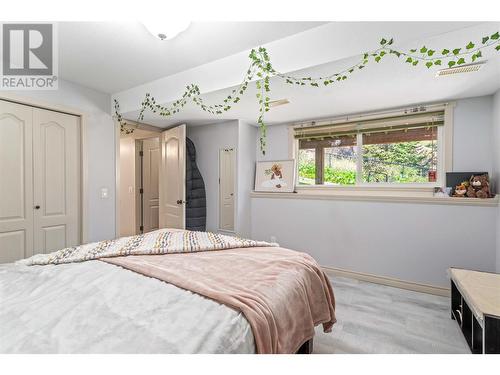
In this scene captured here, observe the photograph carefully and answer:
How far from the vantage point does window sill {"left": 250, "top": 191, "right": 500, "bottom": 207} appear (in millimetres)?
2285

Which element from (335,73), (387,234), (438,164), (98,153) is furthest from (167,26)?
(438,164)

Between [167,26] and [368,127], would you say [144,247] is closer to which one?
[167,26]

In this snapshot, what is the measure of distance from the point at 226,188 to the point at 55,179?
195cm

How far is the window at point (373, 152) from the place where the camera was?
9.02ft

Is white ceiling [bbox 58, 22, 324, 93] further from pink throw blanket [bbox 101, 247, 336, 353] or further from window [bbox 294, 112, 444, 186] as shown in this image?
window [bbox 294, 112, 444, 186]

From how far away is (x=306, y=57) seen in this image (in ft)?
5.92

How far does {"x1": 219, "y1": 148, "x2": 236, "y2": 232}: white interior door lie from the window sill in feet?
1.09

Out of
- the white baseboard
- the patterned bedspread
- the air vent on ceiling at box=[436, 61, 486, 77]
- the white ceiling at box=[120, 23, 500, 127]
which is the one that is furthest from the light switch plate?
the air vent on ceiling at box=[436, 61, 486, 77]

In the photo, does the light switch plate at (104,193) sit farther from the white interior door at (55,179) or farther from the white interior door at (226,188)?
the white interior door at (226,188)

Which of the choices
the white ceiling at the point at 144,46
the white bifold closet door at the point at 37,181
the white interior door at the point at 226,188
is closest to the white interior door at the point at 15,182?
the white bifold closet door at the point at 37,181
